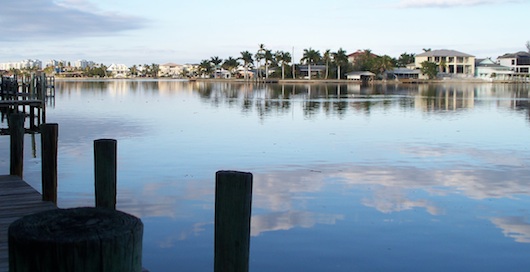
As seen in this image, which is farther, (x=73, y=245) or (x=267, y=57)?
(x=267, y=57)

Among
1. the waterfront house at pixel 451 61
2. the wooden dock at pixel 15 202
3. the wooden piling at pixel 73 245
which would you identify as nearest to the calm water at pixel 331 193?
the wooden dock at pixel 15 202

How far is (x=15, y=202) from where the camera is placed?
27.7ft

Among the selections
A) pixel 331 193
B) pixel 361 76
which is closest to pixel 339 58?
pixel 361 76

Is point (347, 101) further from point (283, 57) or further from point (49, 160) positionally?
point (283, 57)

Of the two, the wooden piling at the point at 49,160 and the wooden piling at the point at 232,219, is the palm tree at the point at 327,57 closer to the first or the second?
the wooden piling at the point at 49,160

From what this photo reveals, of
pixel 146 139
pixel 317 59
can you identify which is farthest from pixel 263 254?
pixel 317 59

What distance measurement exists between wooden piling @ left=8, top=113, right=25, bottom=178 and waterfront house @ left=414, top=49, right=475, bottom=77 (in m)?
162

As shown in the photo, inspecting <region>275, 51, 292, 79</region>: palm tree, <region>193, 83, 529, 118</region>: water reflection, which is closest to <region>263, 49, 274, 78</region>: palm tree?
<region>275, 51, 292, 79</region>: palm tree

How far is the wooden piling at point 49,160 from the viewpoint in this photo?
28.5 feet

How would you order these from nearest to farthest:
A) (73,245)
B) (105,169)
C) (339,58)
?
(73,245) → (105,169) → (339,58)

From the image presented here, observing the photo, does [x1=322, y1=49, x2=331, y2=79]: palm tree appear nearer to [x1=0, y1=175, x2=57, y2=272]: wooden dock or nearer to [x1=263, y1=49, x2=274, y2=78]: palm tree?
[x1=263, y1=49, x2=274, y2=78]: palm tree

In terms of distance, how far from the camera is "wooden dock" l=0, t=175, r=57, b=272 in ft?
24.2

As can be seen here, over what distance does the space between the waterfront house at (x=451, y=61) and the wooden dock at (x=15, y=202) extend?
163 m

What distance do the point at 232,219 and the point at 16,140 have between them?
7.23 meters
